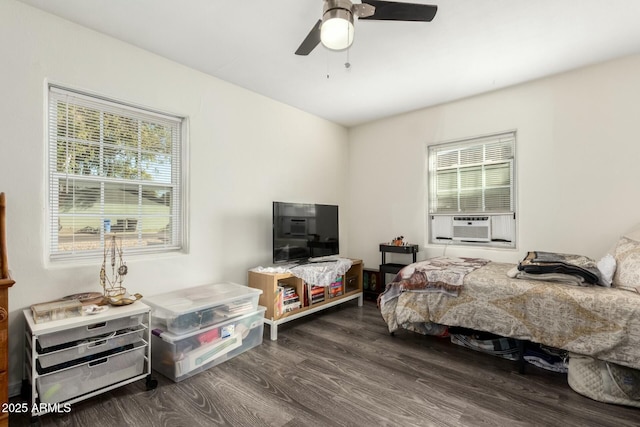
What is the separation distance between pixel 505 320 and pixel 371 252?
7.39ft

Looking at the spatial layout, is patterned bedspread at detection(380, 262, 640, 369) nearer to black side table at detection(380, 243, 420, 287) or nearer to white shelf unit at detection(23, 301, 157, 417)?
black side table at detection(380, 243, 420, 287)

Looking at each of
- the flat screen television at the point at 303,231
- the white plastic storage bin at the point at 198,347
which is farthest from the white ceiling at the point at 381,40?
the white plastic storage bin at the point at 198,347

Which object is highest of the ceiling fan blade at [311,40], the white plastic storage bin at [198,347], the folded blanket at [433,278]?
the ceiling fan blade at [311,40]

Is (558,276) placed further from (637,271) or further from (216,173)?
(216,173)

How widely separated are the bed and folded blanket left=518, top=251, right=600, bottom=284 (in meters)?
0.07

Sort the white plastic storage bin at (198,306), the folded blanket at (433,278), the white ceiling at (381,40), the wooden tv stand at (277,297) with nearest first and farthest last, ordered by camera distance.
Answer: the white ceiling at (381,40), the white plastic storage bin at (198,306), the folded blanket at (433,278), the wooden tv stand at (277,297)

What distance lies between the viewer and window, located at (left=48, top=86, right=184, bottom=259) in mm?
2213

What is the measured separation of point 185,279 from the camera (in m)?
2.76

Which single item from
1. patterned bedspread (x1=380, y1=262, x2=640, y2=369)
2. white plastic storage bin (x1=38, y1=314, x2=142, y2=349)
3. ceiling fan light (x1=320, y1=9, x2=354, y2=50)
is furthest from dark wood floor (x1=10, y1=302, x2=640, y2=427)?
ceiling fan light (x1=320, y1=9, x2=354, y2=50)

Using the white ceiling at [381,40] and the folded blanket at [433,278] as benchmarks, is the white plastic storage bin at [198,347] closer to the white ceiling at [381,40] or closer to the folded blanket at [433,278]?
the folded blanket at [433,278]

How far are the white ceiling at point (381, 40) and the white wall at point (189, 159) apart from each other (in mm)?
163

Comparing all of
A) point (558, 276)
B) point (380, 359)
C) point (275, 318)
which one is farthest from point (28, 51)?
point (558, 276)

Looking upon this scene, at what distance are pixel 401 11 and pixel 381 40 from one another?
2.94 feet

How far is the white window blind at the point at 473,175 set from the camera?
3420 mm
